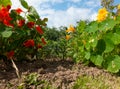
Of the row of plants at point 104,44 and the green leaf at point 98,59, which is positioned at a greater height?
the row of plants at point 104,44

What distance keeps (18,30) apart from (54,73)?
32.5 inches

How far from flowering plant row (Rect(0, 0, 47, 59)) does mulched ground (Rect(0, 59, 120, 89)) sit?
219 millimetres

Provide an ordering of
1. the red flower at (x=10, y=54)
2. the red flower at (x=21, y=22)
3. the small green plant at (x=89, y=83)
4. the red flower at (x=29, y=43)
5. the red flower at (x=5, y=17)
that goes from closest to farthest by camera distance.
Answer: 1. the small green plant at (x=89, y=83)
2. the red flower at (x=5, y=17)
3. the red flower at (x=10, y=54)
4. the red flower at (x=21, y=22)
5. the red flower at (x=29, y=43)

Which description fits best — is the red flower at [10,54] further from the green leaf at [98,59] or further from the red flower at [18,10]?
the green leaf at [98,59]

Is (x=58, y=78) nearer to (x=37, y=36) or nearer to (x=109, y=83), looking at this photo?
(x=109, y=83)

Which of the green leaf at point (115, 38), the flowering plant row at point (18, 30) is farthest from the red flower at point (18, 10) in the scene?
the green leaf at point (115, 38)

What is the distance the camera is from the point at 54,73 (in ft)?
16.0

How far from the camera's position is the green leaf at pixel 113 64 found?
5.15m

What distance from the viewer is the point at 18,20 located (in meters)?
5.44

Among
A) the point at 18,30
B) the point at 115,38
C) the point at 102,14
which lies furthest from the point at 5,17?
the point at 102,14

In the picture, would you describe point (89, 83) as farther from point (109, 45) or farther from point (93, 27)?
point (93, 27)

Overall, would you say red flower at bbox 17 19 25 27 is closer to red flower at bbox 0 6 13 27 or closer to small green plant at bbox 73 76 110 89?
red flower at bbox 0 6 13 27

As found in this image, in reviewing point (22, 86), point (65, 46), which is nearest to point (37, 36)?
point (65, 46)

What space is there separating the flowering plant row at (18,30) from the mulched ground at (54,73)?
22cm
